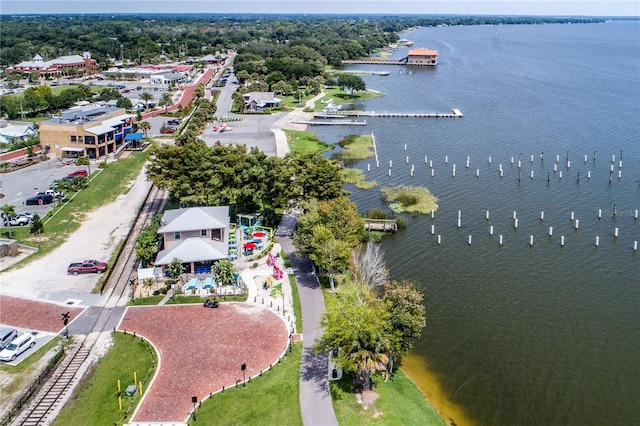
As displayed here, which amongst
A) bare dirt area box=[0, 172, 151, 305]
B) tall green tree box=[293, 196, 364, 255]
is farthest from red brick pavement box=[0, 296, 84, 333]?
tall green tree box=[293, 196, 364, 255]

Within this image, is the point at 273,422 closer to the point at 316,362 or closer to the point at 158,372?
the point at 316,362

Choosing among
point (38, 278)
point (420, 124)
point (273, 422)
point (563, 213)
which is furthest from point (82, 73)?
point (273, 422)

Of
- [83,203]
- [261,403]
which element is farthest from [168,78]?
[261,403]

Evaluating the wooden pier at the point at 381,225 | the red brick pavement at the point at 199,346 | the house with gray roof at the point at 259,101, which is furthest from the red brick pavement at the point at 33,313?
the house with gray roof at the point at 259,101

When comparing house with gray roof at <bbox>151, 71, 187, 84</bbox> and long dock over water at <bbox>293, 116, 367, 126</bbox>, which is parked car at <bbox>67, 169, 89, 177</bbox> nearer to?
long dock over water at <bbox>293, 116, 367, 126</bbox>

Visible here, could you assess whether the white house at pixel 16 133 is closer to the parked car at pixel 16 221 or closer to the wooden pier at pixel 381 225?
the parked car at pixel 16 221
